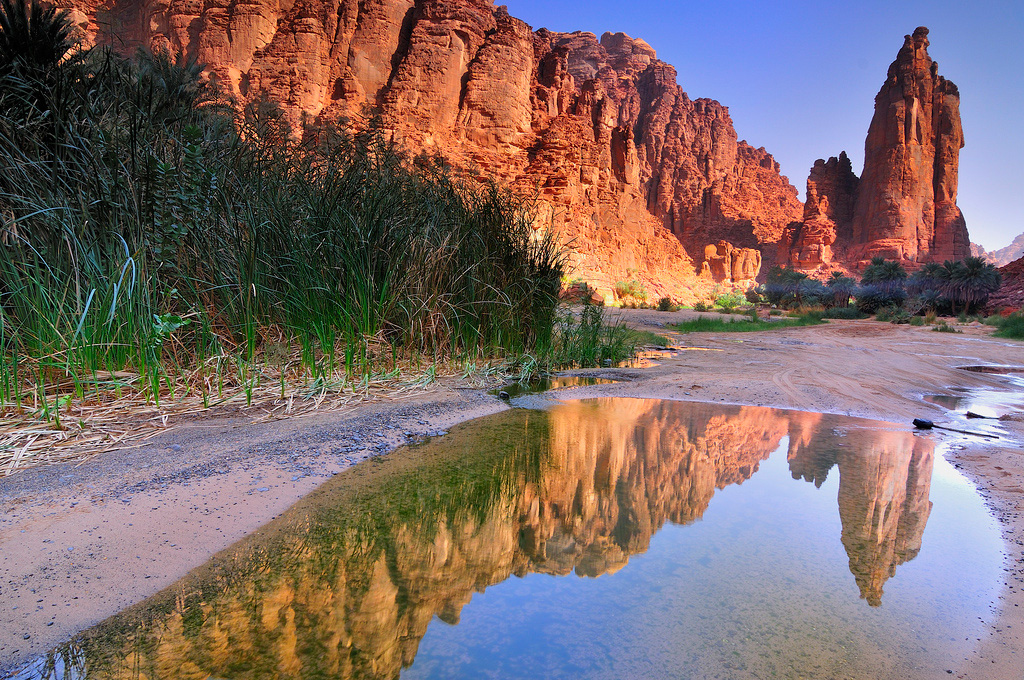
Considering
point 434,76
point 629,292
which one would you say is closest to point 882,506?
point 629,292

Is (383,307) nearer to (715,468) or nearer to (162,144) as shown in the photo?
(162,144)

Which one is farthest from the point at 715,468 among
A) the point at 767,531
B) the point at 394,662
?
the point at 394,662

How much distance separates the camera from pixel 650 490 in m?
2.27

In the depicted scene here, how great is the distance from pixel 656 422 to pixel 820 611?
6.62 ft

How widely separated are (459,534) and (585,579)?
18.5 inches

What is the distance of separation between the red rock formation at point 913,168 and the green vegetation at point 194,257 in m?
69.9

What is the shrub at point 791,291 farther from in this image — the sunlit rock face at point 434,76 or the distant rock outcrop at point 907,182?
the distant rock outcrop at point 907,182

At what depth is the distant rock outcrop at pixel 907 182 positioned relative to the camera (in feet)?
197

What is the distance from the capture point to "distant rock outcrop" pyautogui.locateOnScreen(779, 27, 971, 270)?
2368 inches

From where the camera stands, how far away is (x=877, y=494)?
223 cm

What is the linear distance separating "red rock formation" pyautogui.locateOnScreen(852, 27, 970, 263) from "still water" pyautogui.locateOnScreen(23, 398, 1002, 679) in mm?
70917

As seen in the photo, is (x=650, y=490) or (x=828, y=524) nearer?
(x=828, y=524)

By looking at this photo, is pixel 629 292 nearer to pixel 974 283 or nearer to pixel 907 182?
pixel 974 283

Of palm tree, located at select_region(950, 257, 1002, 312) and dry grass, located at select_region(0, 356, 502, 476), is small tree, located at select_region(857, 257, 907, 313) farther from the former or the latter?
dry grass, located at select_region(0, 356, 502, 476)
